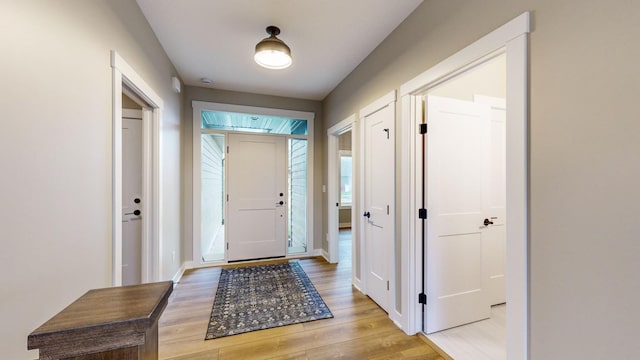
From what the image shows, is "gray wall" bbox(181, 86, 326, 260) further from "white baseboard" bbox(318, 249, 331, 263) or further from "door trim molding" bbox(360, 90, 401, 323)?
"door trim molding" bbox(360, 90, 401, 323)

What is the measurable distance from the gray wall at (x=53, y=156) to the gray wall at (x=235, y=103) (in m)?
1.97

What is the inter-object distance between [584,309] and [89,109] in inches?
98.7

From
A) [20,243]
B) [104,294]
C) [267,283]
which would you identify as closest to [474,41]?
[104,294]

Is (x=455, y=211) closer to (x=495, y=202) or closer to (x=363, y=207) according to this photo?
(x=495, y=202)

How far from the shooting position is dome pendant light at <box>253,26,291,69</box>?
216 cm


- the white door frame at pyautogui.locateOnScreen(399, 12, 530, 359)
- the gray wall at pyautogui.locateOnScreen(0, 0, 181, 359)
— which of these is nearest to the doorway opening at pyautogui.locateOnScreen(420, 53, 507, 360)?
the white door frame at pyautogui.locateOnScreen(399, 12, 530, 359)

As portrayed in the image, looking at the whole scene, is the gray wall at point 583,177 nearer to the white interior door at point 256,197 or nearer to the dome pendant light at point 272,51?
the dome pendant light at point 272,51

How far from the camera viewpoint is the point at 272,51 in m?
2.17

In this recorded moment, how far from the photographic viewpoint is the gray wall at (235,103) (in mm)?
3580

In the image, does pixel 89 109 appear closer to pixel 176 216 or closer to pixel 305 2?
pixel 305 2

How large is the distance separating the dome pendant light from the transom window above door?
172 cm

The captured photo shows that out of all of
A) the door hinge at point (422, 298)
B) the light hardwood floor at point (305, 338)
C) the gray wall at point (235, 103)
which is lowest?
the light hardwood floor at point (305, 338)

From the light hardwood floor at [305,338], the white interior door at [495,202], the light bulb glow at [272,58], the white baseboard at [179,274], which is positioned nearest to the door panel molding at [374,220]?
the light hardwood floor at [305,338]

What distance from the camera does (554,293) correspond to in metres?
1.10
